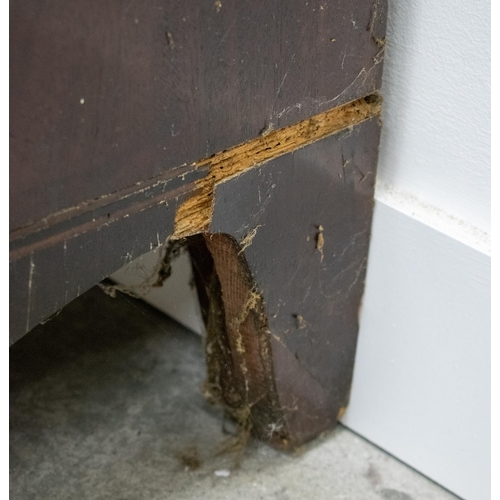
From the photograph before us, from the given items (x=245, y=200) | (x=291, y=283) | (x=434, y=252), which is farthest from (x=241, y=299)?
(x=434, y=252)

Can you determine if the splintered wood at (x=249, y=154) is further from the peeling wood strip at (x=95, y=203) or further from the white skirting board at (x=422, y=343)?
the white skirting board at (x=422, y=343)

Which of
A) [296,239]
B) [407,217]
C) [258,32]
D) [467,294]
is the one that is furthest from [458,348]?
[258,32]

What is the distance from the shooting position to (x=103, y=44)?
2.53 ft

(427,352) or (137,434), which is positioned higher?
(427,352)

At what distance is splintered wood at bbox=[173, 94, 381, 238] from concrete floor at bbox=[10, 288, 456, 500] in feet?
1.10

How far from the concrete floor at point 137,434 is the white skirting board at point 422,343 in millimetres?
61

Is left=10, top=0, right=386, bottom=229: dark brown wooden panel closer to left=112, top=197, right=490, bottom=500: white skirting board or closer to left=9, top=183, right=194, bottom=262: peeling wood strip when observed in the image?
left=9, top=183, right=194, bottom=262: peeling wood strip

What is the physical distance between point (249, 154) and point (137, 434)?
65cm

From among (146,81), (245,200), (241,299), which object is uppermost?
(146,81)

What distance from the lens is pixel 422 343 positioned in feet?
4.28

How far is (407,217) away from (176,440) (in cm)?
57

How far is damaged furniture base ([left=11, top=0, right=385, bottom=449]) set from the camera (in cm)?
80

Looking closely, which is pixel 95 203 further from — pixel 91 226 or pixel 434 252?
pixel 434 252

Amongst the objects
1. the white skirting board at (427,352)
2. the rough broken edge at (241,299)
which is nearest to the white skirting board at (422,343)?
the white skirting board at (427,352)
